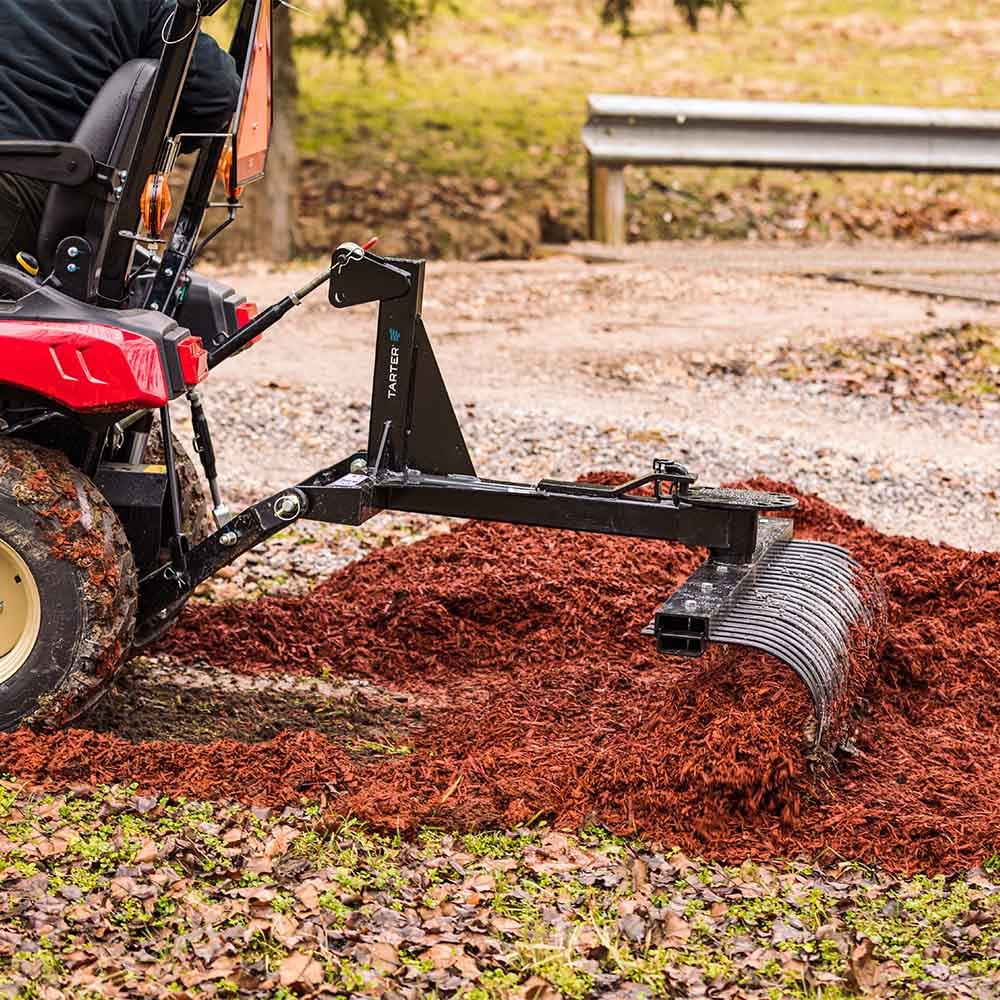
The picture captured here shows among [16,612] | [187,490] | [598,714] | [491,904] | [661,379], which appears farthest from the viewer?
[661,379]

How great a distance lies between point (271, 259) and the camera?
1271 cm

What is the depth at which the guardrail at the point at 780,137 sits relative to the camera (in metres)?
12.2

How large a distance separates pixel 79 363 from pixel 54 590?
0.64 metres

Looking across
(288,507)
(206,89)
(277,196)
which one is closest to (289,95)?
(277,196)

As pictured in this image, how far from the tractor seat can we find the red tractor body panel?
259mm

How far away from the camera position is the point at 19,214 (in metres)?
4.50

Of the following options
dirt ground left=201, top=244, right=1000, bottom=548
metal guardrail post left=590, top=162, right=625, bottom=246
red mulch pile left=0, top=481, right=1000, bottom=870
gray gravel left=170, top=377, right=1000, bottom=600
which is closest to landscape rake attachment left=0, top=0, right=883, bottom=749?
red mulch pile left=0, top=481, right=1000, bottom=870

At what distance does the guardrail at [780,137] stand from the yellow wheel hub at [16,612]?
8.49 m

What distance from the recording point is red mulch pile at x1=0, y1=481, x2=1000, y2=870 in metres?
4.20

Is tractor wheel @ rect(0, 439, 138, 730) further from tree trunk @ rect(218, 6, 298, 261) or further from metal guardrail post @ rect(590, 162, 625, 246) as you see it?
metal guardrail post @ rect(590, 162, 625, 246)

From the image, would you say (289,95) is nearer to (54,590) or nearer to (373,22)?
(373,22)

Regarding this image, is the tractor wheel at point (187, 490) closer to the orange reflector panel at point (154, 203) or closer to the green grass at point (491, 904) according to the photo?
the orange reflector panel at point (154, 203)

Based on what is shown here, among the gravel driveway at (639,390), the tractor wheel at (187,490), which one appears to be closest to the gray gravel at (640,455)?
the gravel driveway at (639,390)

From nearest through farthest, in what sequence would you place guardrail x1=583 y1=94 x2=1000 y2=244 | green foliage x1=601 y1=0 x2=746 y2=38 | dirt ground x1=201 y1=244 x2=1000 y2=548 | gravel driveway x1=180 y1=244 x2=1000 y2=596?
gravel driveway x1=180 y1=244 x2=1000 y2=596 < dirt ground x1=201 y1=244 x2=1000 y2=548 < guardrail x1=583 y1=94 x2=1000 y2=244 < green foliage x1=601 y1=0 x2=746 y2=38
